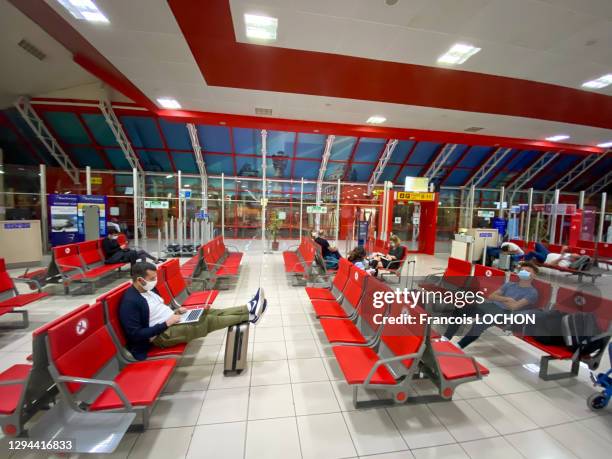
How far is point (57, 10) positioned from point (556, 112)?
9328 mm

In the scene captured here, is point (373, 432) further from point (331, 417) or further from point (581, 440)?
point (581, 440)

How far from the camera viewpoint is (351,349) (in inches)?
105

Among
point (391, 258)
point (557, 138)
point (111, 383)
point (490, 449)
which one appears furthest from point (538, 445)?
point (557, 138)

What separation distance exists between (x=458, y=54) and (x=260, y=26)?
298 cm

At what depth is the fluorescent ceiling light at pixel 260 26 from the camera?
3408mm

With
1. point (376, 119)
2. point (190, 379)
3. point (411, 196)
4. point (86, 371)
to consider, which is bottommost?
point (190, 379)

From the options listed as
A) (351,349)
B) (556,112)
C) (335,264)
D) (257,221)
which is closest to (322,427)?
(351,349)

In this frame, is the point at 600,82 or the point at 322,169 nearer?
the point at 600,82

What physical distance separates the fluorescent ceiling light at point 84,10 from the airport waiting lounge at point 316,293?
0.02 metres

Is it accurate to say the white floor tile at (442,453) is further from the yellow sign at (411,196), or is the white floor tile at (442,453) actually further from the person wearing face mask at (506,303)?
the yellow sign at (411,196)

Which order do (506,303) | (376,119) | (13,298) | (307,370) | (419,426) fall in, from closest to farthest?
(419,426), (307,370), (506,303), (13,298), (376,119)

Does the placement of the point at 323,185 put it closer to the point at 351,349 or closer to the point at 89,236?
the point at 89,236

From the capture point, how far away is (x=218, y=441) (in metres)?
2.06

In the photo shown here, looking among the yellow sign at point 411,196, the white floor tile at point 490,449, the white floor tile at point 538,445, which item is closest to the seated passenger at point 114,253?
the white floor tile at point 490,449
